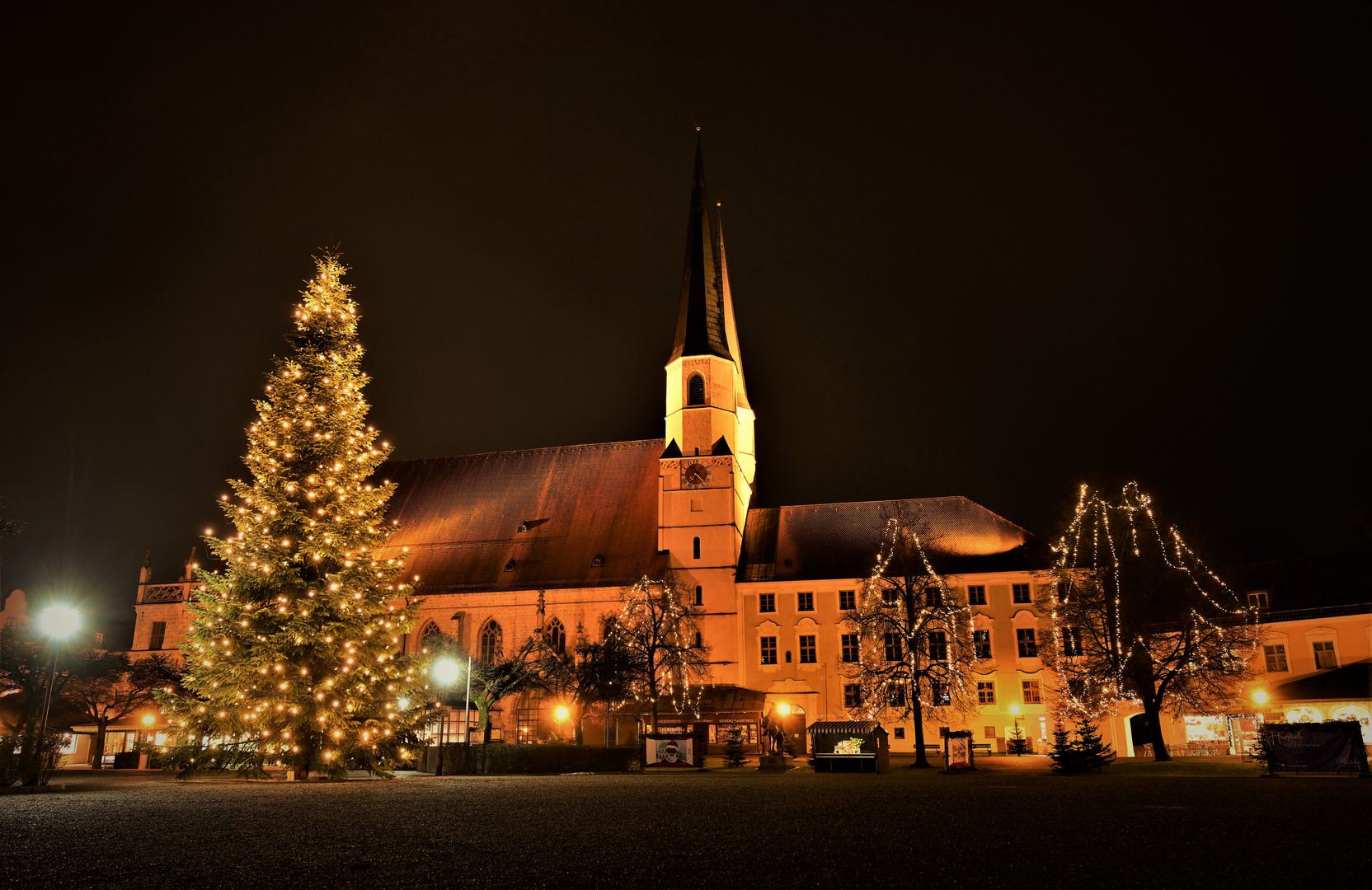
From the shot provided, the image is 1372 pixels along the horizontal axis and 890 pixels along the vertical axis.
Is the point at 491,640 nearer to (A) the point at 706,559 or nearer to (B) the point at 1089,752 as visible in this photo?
(A) the point at 706,559

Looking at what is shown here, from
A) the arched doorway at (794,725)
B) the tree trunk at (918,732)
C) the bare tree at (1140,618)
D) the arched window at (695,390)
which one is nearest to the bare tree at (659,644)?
the arched doorway at (794,725)

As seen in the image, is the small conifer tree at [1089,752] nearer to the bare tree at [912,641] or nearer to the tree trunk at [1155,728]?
the tree trunk at [1155,728]

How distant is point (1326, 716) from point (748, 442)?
29958mm

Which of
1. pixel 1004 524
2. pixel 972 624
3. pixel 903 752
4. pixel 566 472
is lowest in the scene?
pixel 903 752

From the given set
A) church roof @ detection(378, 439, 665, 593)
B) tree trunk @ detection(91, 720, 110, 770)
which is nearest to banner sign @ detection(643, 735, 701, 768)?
church roof @ detection(378, 439, 665, 593)

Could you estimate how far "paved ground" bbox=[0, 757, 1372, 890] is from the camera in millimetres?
7449

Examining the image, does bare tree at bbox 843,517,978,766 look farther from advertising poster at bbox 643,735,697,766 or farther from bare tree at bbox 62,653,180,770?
bare tree at bbox 62,653,180,770

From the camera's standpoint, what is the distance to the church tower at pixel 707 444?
1892 inches

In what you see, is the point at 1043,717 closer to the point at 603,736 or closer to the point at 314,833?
the point at 603,736

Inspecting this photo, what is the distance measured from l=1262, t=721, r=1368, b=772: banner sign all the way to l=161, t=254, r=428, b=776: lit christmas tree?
65.5 feet

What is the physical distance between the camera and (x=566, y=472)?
54125 millimetres

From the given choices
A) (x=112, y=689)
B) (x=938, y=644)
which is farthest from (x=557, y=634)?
(x=112, y=689)

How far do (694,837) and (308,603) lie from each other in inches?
565

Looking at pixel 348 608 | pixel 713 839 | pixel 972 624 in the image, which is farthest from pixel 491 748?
pixel 972 624
